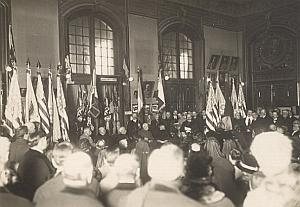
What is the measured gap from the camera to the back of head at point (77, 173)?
7.48 ft

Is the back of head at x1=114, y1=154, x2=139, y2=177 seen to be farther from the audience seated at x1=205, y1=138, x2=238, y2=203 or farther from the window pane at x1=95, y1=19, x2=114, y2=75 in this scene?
the window pane at x1=95, y1=19, x2=114, y2=75

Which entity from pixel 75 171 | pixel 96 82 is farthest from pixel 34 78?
pixel 75 171

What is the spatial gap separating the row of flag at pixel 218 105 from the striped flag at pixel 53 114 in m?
1.58

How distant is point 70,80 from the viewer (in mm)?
4121

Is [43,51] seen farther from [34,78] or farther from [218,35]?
[218,35]

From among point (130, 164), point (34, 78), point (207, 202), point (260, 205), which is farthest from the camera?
point (34, 78)

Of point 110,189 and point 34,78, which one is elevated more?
point 34,78

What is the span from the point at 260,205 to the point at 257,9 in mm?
2261

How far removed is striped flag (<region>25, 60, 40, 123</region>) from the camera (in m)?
3.82

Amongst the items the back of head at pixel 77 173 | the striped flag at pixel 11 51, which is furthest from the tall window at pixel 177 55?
the back of head at pixel 77 173

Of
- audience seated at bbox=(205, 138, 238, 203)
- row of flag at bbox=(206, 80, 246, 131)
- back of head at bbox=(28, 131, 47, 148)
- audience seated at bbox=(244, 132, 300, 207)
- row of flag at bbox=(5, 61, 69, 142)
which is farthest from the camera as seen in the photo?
row of flag at bbox=(206, 80, 246, 131)

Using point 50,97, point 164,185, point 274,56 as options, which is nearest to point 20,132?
point 50,97

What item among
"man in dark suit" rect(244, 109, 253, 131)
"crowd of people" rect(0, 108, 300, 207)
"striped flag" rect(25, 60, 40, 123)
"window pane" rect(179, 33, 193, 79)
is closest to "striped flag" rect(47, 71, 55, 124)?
"striped flag" rect(25, 60, 40, 123)

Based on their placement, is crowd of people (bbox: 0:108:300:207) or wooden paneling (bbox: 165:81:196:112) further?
wooden paneling (bbox: 165:81:196:112)
